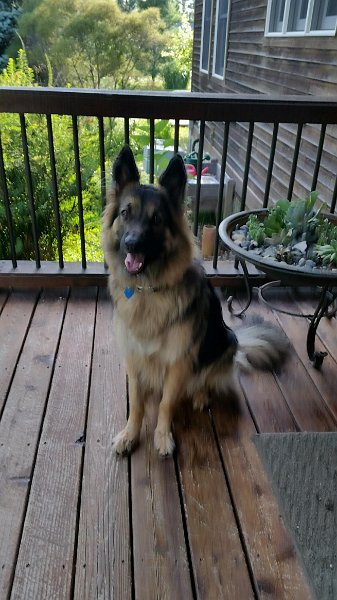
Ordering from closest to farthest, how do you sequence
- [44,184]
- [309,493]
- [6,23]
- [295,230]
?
[309,493]
[295,230]
[44,184]
[6,23]

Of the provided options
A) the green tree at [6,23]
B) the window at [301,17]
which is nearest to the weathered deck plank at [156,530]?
the window at [301,17]

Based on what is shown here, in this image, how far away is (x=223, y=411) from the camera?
6.54 ft

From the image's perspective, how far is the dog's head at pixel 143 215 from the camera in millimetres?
1513

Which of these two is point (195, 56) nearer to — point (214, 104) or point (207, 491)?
point (214, 104)

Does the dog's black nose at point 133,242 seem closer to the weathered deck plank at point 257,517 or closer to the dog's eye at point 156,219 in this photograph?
the dog's eye at point 156,219

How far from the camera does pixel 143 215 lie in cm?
152

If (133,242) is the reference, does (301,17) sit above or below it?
above

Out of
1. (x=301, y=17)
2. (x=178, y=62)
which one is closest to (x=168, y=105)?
(x=301, y=17)

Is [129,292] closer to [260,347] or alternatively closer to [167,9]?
[260,347]

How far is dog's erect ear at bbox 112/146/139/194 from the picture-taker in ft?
5.05

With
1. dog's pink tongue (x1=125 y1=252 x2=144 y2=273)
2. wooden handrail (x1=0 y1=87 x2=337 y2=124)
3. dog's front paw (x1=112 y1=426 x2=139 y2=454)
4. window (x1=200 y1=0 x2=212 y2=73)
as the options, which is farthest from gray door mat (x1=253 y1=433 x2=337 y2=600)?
window (x1=200 y1=0 x2=212 y2=73)

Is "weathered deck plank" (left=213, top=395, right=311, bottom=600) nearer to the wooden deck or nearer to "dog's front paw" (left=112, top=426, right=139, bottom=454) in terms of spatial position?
the wooden deck

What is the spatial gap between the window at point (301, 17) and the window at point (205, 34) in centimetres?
436

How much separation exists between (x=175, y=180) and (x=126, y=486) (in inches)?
44.9
